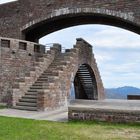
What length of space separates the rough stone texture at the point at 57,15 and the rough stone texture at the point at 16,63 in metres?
4.57

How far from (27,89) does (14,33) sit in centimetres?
965

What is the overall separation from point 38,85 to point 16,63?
2829 mm

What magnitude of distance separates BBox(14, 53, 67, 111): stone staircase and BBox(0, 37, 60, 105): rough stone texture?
0.91 ft

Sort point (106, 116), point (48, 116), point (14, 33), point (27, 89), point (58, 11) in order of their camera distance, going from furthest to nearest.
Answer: point (14, 33), point (58, 11), point (27, 89), point (48, 116), point (106, 116)

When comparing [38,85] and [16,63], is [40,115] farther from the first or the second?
[16,63]

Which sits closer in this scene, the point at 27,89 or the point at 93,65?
the point at 27,89

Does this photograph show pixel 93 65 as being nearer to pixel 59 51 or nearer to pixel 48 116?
pixel 59 51

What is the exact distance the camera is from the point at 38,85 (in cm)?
1827

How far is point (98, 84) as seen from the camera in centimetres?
2689

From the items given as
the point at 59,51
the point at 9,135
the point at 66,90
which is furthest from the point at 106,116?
the point at 59,51

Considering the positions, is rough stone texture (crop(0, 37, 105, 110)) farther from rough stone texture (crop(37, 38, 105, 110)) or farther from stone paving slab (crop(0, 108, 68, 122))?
stone paving slab (crop(0, 108, 68, 122))

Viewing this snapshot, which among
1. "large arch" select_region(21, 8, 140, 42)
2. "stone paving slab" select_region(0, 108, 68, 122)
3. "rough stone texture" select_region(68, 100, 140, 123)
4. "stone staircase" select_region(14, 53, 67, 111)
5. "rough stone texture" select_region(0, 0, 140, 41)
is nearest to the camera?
"rough stone texture" select_region(68, 100, 140, 123)

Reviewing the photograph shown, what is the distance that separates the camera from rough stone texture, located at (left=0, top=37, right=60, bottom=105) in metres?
19.4

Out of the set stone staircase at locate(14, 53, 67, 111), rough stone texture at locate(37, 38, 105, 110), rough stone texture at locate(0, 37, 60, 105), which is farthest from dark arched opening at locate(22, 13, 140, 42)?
stone staircase at locate(14, 53, 67, 111)
